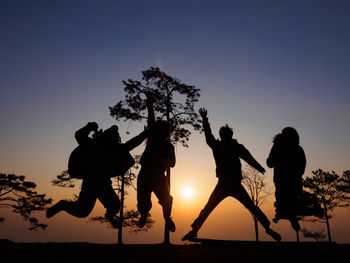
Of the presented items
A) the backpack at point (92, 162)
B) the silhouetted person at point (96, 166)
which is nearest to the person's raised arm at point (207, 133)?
the silhouetted person at point (96, 166)

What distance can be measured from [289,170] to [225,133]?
148cm

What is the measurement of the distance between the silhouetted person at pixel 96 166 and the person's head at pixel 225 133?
166cm

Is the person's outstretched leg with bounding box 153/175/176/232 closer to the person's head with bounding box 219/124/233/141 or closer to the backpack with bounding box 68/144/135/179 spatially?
the backpack with bounding box 68/144/135/179

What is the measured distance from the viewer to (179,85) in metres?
19.8

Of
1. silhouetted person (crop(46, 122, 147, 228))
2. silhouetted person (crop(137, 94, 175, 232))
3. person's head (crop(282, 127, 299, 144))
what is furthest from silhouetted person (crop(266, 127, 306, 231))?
silhouetted person (crop(46, 122, 147, 228))

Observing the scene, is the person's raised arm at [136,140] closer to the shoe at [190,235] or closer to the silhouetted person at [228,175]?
the silhouetted person at [228,175]

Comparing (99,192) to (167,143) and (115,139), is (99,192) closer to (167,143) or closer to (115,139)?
(115,139)

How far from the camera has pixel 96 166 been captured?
529 cm

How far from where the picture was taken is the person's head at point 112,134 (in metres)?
5.62

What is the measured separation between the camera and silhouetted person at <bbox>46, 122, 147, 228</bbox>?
5215 mm

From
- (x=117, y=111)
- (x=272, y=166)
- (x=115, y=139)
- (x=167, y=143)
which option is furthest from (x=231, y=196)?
(x=117, y=111)

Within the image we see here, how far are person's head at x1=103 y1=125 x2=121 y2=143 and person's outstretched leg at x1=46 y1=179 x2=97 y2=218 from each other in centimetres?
87

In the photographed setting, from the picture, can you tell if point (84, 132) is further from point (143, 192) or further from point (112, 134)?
point (143, 192)

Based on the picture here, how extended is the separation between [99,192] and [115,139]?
104 centimetres
